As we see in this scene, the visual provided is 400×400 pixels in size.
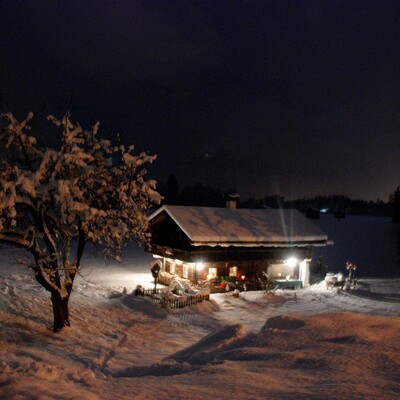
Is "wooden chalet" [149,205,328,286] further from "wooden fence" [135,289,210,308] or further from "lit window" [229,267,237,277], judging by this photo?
"wooden fence" [135,289,210,308]

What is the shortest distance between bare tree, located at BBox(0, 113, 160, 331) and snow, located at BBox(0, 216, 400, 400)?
8.15ft

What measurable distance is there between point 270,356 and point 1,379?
595 centimetres

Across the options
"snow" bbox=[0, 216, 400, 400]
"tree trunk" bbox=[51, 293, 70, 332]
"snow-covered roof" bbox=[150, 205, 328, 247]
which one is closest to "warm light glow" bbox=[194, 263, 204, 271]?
"snow-covered roof" bbox=[150, 205, 328, 247]

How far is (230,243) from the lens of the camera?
3052cm

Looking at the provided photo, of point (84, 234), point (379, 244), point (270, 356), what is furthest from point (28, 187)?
point (379, 244)

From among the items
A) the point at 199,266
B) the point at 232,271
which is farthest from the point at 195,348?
the point at 232,271

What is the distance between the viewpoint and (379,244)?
68.9 metres

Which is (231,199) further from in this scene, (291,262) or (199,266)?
(199,266)

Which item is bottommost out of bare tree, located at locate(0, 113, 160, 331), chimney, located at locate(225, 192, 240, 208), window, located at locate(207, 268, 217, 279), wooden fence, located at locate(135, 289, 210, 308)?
wooden fence, located at locate(135, 289, 210, 308)

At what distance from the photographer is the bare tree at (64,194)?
14.5 metres

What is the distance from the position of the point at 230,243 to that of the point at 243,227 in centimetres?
285

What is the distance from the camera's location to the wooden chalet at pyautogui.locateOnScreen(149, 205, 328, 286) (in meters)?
30.1

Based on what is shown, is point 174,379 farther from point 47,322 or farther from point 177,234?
point 177,234

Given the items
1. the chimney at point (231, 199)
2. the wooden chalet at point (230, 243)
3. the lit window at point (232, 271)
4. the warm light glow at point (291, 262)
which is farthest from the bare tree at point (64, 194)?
the chimney at point (231, 199)
